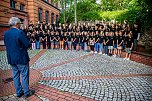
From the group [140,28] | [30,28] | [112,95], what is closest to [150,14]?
[140,28]

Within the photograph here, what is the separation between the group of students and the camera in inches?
428

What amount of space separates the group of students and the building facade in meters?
3.80

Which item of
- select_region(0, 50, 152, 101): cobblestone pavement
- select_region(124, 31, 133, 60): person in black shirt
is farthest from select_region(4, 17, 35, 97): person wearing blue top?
select_region(124, 31, 133, 60): person in black shirt

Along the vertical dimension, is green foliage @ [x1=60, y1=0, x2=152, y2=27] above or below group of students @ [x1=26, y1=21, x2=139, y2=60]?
above

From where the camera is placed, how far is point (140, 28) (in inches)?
437

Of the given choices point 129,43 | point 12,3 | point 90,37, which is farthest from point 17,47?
point 12,3

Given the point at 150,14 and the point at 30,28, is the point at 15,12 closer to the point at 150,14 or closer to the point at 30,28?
the point at 30,28

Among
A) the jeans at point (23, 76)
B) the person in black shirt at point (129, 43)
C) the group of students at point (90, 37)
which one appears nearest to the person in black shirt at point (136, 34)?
the group of students at point (90, 37)

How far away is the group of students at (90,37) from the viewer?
1086 centimetres

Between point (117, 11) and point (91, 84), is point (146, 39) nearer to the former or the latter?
point (91, 84)

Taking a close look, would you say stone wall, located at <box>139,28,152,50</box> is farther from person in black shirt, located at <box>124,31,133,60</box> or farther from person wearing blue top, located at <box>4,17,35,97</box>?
person wearing blue top, located at <box>4,17,35,97</box>

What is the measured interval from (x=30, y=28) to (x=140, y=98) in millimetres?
10924

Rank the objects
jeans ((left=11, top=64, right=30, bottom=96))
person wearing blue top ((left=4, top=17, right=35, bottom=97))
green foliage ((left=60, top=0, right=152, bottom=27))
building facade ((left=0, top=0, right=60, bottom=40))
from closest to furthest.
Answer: person wearing blue top ((left=4, top=17, right=35, bottom=97)) < jeans ((left=11, top=64, right=30, bottom=96)) < green foliage ((left=60, top=0, right=152, bottom=27)) < building facade ((left=0, top=0, right=60, bottom=40))

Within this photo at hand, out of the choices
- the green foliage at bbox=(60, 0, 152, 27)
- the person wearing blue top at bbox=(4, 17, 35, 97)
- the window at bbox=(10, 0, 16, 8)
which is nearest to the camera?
the person wearing blue top at bbox=(4, 17, 35, 97)
